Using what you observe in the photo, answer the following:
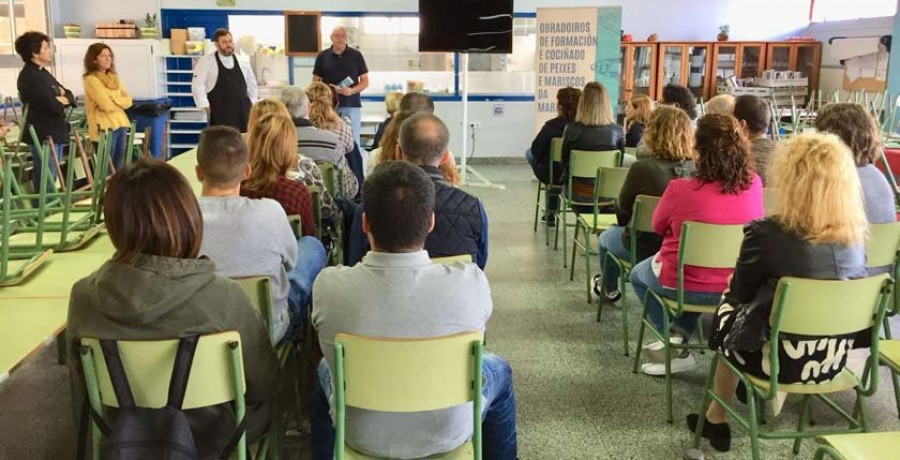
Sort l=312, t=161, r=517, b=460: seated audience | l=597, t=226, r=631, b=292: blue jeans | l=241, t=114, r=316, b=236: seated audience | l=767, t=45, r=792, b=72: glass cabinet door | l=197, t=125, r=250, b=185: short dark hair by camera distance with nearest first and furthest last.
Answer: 1. l=312, t=161, r=517, b=460: seated audience
2. l=197, t=125, r=250, b=185: short dark hair
3. l=241, t=114, r=316, b=236: seated audience
4. l=597, t=226, r=631, b=292: blue jeans
5. l=767, t=45, r=792, b=72: glass cabinet door

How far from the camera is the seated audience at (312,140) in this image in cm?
406

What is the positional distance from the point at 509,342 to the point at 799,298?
1.68 meters

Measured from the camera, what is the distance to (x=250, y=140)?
10.3 ft

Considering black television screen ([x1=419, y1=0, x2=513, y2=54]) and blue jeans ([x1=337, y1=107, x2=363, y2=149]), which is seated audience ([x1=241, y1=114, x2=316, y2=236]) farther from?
black television screen ([x1=419, y1=0, x2=513, y2=54])

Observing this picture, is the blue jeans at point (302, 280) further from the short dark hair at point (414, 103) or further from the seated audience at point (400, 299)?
the short dark hair at point (414, 103)

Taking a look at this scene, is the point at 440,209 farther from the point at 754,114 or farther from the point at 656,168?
the point at 754,114

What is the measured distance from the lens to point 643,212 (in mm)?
3264

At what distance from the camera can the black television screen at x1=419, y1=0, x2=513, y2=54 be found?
701 cm

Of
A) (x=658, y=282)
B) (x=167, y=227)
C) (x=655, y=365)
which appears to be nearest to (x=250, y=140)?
(x=167, y=227)

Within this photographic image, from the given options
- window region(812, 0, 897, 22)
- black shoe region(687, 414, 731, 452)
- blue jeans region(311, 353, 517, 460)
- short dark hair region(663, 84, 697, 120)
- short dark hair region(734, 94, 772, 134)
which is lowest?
black shoe region(687, 414, 731, 452)

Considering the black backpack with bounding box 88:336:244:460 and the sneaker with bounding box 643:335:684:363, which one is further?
the sneaker with bounding box 643:335:684:363

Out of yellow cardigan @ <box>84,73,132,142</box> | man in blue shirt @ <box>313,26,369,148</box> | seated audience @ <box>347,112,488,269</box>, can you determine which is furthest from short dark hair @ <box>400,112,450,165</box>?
man in blue shirt @ <box>313,26,369,148</box>

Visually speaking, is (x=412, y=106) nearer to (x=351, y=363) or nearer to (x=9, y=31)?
(x=351, y=363)

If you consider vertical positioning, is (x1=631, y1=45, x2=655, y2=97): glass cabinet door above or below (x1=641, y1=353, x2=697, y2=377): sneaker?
above
